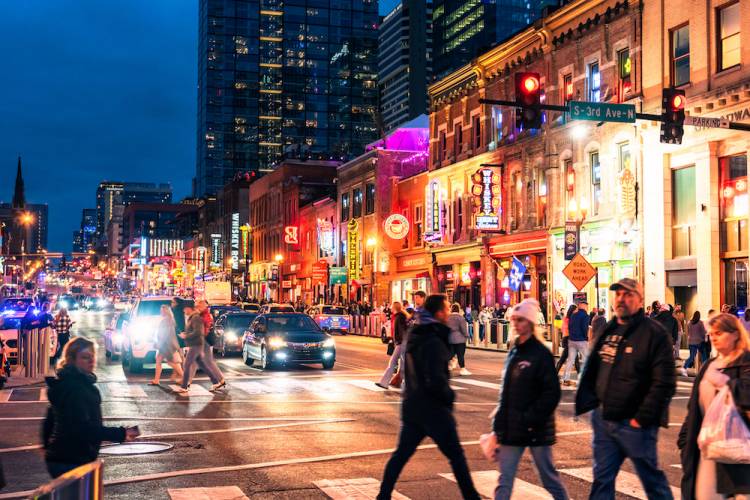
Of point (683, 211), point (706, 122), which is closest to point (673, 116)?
point (706, 122)

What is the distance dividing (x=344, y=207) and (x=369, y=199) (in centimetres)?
669

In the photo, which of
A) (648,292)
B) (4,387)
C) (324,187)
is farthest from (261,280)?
(4,387)

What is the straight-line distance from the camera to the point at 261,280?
96.5 meters

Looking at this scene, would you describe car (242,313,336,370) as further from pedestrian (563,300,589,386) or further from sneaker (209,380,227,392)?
pedestrian (563,300,589,386)

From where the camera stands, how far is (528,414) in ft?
23.2

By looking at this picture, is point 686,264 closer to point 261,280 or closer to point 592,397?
point 592,397

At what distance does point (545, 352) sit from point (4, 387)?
15506 millimetres

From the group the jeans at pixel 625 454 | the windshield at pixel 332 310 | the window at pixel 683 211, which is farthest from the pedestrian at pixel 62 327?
the jeans at pixel 625 454

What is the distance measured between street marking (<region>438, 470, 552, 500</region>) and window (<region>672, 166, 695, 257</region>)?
77.8 feet

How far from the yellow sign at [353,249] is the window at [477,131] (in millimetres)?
18347

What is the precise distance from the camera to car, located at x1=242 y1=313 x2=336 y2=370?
79.5ft

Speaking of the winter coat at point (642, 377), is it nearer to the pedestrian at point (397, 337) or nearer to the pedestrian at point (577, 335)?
the pedestrian at point (397, 337)

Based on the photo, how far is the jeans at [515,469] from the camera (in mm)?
7145

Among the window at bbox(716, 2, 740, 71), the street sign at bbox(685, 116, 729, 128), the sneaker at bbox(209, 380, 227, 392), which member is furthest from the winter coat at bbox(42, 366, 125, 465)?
the window at bbox(716, 2, 740, 71)
